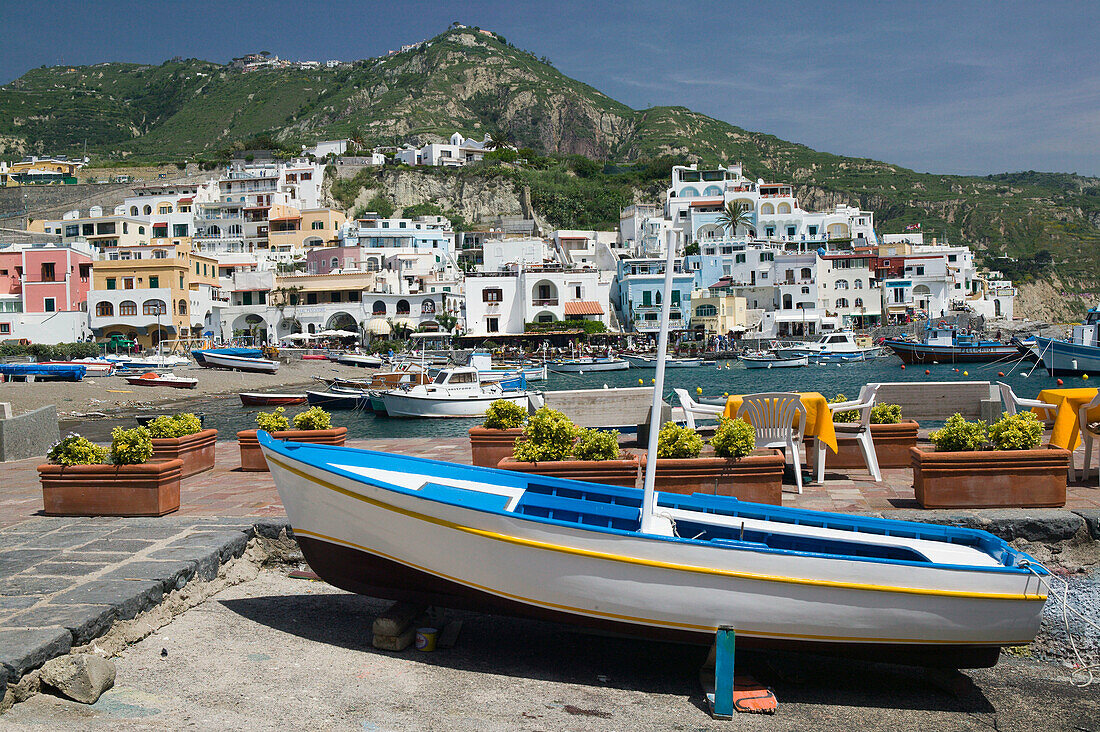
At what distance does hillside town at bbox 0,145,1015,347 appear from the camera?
57.6 m

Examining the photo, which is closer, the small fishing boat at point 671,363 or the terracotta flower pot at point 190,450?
the terracotta flower pot at point 190,450

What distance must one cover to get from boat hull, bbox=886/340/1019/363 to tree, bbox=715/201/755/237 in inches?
945

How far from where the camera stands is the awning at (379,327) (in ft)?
198

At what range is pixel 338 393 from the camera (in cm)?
3247

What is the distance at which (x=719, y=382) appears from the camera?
1740 inches

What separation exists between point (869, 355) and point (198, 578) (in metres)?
58.6

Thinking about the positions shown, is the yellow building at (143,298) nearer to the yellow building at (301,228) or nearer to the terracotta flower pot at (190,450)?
the yellow building at (301,228)

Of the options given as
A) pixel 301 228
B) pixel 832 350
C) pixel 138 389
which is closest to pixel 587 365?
pixel 832 350

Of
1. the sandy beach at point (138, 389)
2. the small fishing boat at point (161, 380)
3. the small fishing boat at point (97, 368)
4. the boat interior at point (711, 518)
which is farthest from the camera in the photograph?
the small fishing boat at point (97, 368)

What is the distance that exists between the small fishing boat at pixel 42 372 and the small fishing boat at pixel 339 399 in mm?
16659

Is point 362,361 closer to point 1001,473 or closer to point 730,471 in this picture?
point 730,471

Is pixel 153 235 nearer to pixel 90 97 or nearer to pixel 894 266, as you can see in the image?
pixel 894 266

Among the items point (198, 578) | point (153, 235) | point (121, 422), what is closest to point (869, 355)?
point (121, 422)

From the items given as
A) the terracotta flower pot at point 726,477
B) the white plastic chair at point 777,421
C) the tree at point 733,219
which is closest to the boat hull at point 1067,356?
the tree at point 733,219
